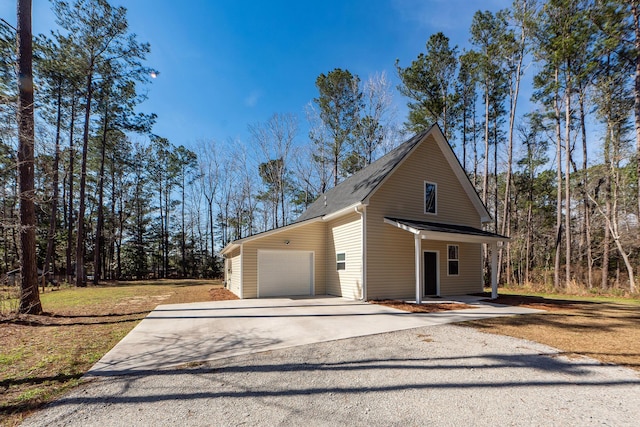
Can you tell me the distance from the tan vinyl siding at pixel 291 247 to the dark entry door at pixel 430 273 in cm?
421

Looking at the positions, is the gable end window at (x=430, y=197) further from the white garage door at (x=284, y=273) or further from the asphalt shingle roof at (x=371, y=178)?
the white garage door at (x=284, y=273)

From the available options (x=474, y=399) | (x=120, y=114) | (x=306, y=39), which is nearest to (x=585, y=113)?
(x=306, y=39)

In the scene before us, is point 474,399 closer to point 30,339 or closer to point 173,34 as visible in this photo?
point 30,339

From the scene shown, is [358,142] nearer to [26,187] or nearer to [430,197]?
[430,197]

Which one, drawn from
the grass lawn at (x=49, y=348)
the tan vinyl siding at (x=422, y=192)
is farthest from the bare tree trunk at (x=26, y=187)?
the tan vinyl siding at (x=422, y=192)

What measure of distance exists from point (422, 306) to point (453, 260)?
12.7ft

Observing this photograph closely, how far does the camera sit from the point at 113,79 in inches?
681

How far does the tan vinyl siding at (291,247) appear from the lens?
11336 mm

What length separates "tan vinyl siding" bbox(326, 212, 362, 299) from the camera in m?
10.5

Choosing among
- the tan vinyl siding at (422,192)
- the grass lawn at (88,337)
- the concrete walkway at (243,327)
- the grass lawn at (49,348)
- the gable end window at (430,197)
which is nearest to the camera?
the grass lawn at (49,348)

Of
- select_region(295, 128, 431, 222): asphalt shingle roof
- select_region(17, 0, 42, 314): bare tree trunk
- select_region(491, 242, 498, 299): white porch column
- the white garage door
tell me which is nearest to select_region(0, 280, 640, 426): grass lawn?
select_region(17, 0, 42, 314): bare tree trunk

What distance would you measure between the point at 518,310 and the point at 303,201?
23.1 metres

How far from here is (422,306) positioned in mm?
9078

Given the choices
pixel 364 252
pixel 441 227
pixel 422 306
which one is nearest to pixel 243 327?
pixel 364 252
